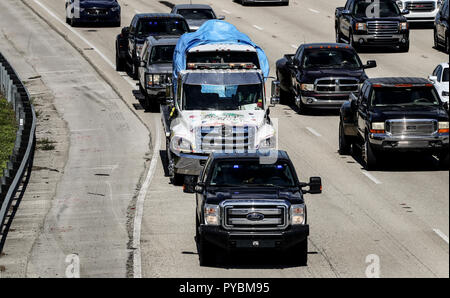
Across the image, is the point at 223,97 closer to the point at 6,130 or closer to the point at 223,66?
the point at 223,66

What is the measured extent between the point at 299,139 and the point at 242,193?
12.0 meters

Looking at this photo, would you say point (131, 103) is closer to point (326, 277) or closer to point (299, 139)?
point (299, 139)

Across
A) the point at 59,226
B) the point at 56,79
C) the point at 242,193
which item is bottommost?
the point at 56,79

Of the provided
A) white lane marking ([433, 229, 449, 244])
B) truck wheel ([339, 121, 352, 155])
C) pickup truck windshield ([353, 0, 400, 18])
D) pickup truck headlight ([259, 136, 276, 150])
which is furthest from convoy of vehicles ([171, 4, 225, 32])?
white lane marking ([433, 229, 449, 244])

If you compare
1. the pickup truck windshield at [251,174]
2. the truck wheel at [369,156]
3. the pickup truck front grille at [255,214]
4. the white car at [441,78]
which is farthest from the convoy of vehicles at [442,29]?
the pickup truck front grille at [255,214]

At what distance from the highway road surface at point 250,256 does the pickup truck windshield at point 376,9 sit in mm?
3204

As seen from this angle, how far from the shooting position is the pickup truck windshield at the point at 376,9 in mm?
41688

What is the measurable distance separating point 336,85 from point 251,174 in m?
14.5

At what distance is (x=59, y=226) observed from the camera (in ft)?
65.8

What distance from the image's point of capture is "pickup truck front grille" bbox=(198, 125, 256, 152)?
22922 millimetres

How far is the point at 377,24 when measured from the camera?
41.4 meters

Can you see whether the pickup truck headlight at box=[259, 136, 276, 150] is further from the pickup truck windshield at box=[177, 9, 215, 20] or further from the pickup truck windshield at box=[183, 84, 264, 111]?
the pickup truck windshield at box=[177, 9, 215, 20]

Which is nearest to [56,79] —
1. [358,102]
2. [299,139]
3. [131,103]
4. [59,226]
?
[131,103]

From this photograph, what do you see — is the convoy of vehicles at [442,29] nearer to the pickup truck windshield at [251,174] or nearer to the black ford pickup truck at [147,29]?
the black ford pickup truck at [147,29]
